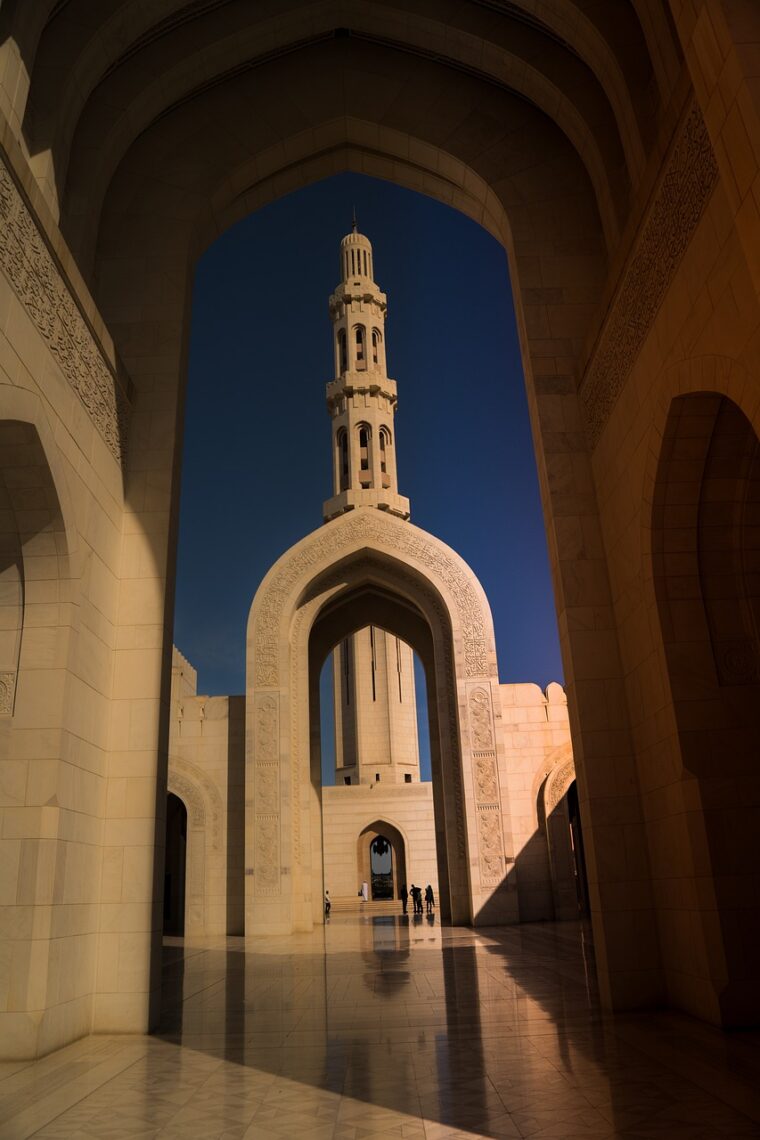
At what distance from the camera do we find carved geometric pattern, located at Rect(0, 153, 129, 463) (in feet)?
13.2

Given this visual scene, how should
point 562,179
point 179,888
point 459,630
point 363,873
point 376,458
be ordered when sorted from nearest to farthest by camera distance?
point 562,179, point 459,630, point 376,458, point 179,888, point 363,873

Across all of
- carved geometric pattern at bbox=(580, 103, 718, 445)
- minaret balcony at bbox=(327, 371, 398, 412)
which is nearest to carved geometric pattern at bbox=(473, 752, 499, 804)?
minaret balcony at bbox=(327, 371, 398, 412)

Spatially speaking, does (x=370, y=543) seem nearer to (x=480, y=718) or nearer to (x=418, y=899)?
(x=480, y=718)

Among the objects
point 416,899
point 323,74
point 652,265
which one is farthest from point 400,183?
point 416,899

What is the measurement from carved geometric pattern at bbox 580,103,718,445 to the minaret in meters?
8.92

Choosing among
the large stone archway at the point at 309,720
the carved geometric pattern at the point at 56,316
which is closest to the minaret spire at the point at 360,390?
the large stone archway at the point at 309,720

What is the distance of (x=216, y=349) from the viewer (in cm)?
1844

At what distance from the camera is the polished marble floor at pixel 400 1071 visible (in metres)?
2.84

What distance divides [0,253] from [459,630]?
1009cm

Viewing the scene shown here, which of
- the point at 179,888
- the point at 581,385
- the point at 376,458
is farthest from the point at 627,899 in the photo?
the point at 179,888

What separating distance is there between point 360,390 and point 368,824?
385 inches

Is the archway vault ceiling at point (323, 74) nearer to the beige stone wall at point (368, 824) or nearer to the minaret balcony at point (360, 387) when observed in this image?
the minaret balcony at point (360, 387)

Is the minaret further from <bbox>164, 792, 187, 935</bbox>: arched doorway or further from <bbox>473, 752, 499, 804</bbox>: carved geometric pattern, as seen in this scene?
<bbox>164, 792, 187, 935</bbox>: arched doorway

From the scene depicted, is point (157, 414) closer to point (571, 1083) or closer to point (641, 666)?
point (641, 666)
